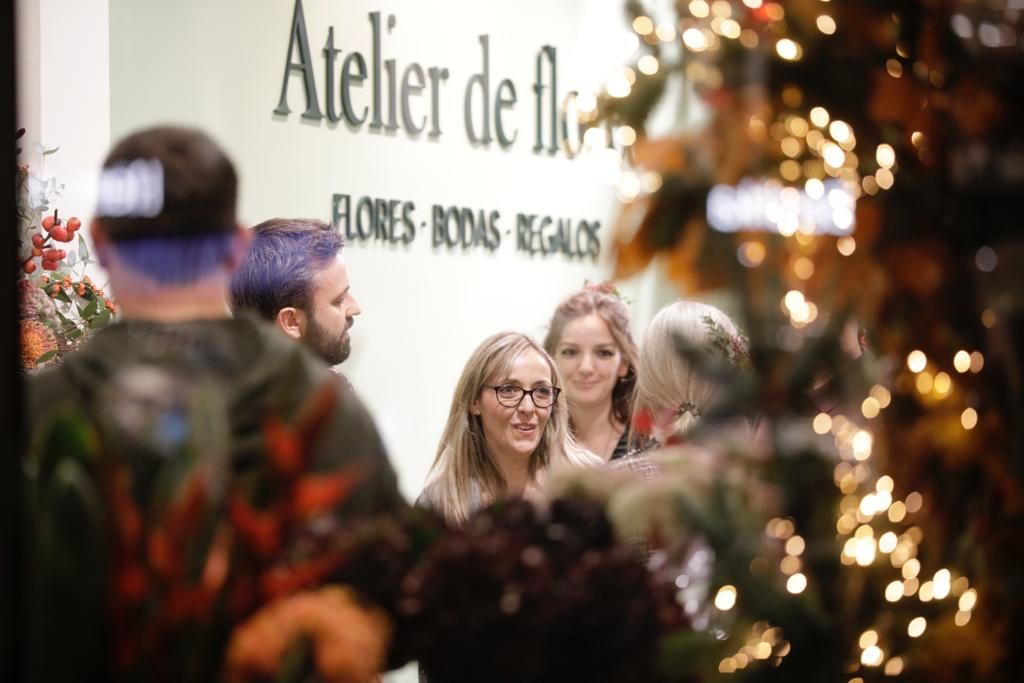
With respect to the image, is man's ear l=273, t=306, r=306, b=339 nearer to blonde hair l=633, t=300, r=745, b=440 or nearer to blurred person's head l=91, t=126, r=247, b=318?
blurred person's head l=91, t=126, r=247, b=318

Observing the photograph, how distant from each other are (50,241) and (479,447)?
3.06 feet

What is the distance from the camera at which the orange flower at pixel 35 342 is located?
2166mm

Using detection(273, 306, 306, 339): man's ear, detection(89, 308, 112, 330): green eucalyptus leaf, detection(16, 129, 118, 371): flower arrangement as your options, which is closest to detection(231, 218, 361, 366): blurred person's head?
detection(273, 306, 306, 339): man's ear

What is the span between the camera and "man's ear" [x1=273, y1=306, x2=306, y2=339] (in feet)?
5.09

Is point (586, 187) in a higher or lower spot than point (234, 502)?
higher

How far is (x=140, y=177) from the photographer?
1442mm

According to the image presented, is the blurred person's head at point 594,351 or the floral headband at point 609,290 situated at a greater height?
the floral headband at point 609,290

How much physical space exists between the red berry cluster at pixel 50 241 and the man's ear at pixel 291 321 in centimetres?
49

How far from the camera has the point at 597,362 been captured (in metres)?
2.53

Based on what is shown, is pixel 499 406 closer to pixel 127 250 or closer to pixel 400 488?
pixel 400 488

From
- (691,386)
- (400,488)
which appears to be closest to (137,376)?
(400,488)

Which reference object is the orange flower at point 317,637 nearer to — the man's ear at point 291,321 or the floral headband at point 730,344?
the man's ear at point 291,321

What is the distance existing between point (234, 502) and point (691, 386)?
1.88ft

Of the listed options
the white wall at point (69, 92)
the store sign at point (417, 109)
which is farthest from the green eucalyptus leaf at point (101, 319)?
the store sign at point (417, 109)
